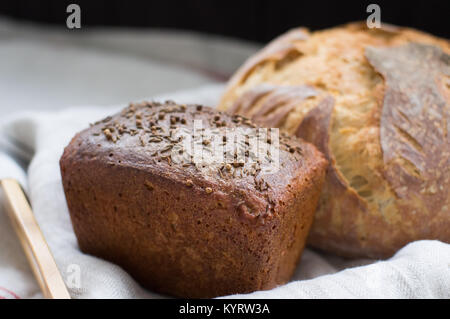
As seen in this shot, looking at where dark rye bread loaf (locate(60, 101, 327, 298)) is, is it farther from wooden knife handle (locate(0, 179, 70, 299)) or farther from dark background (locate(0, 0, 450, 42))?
dark background (locate(0, 0, 450, 42))

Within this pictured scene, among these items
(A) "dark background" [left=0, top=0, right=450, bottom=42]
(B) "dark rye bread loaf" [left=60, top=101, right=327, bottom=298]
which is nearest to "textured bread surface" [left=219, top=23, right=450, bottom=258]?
(B) "dark rye bread loaf" [left=60, top=101, right=327, bottom=298]

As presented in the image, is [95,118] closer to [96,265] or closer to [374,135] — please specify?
[96,265]

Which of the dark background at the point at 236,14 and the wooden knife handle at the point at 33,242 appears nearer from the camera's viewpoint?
the wooden knife handle at the point at 33,242

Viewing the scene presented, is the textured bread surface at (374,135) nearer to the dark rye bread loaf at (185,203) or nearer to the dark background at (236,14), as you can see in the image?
the dark rye bread loaf at (185,203)

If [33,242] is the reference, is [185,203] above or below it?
above

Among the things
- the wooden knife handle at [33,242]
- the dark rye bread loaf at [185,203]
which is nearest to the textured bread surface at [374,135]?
the dark rye bread loaf at [185,203]

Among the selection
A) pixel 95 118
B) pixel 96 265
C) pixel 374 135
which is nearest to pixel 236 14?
pixel 95 118
